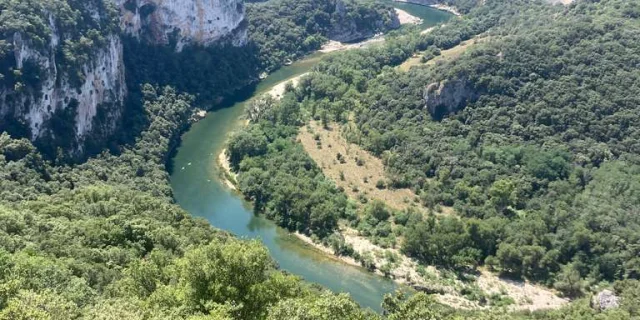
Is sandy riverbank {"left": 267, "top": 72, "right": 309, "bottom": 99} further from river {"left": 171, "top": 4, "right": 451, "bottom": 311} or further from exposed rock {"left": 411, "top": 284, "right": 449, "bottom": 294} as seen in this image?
exposed rock {"left": 411, "top": 284, "right": 449, "bottom": 294}

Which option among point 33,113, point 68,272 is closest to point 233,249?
point 68,272

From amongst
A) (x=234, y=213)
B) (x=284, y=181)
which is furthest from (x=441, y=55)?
(x=234, y=213)

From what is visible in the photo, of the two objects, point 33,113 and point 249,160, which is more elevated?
point 33,113

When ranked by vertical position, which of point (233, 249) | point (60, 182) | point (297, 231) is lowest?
point (297, 231)

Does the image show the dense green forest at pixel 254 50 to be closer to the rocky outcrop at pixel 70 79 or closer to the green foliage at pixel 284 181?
the rocky outcrop at pixel 70 79

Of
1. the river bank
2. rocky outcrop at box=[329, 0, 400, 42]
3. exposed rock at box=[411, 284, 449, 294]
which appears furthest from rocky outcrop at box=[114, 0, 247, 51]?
exposed rock at box=[411, 284, 449, 294]

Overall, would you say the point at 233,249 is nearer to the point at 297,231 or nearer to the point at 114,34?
the point at 297,231
